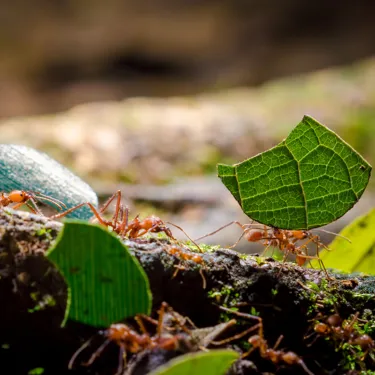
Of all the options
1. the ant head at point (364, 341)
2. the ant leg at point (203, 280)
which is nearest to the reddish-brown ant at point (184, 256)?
the ant leg at point (203, 280)

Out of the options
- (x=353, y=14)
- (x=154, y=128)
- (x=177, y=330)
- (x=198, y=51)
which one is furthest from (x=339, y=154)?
(x=353, y=14)

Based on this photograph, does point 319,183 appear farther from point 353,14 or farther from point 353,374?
point 353,14

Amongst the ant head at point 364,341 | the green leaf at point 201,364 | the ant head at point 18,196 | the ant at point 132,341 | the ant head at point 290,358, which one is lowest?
the ant head at point 364,341

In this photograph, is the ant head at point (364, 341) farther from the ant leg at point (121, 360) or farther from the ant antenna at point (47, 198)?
the ant antenna at point (47, 198)

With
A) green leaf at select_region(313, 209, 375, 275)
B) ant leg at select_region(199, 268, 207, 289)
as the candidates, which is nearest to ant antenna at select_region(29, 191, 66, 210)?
ant leg at select_region(199, 268, 207, 289)

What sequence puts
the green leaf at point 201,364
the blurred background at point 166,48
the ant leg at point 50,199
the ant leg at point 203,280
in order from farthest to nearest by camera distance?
the blurred background at point 166,48 < the ant leg at point 50,199 < the ant leg at point 203,280 < the green leaf at point 201,364

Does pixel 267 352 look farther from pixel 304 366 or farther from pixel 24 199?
pixel 24 199

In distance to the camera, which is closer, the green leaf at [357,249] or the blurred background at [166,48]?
the green leaf at [357,249]

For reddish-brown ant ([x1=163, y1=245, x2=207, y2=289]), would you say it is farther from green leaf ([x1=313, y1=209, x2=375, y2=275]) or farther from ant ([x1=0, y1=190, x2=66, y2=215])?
green leaf ([x1=313, y1=209, x2=375, y2=275])
